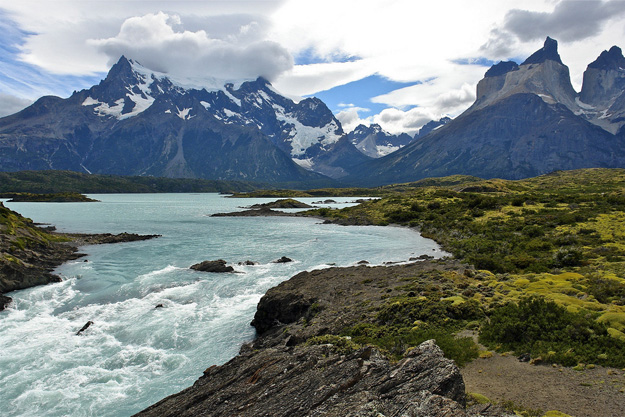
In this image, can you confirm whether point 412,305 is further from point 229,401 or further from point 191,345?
point 191,345

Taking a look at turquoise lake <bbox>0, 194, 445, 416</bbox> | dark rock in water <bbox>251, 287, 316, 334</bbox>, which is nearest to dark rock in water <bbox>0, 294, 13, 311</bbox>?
turquoise lake <bbox>0, 194, 445, 416</bbox>

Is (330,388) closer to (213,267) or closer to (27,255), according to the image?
(213,267)

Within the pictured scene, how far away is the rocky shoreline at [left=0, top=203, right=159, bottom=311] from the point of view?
132 ft

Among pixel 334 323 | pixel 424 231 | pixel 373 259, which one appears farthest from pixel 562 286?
pixel 424 231

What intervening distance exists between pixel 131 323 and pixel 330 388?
1003 inches

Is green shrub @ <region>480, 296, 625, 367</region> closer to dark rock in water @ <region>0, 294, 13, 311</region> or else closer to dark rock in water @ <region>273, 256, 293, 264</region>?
dark rock in water @ <region>273, 256, 293, 264</region>

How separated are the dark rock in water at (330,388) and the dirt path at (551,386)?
2932 millimetres

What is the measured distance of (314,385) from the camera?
12.7m

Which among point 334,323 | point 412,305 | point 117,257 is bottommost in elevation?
point 117,257

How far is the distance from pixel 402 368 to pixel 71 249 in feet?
226

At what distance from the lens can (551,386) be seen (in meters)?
12.9

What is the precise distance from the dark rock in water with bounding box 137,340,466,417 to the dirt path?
293 cm

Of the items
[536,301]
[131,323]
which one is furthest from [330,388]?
[131,323]

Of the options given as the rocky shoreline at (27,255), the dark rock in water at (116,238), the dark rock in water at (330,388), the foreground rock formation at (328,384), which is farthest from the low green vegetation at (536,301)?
the dark rock in water at (116,238)
